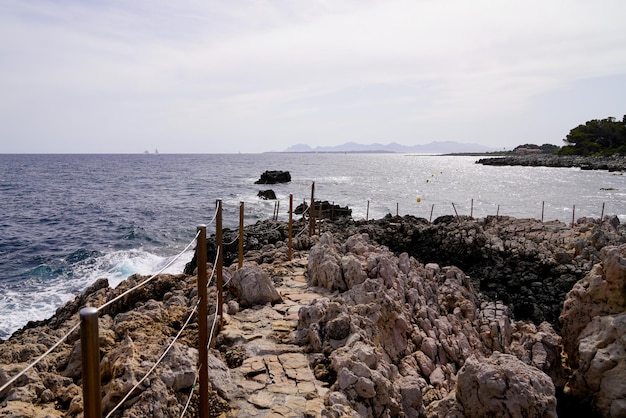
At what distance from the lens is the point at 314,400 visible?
15.8 feet

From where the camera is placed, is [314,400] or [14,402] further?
[314,400]

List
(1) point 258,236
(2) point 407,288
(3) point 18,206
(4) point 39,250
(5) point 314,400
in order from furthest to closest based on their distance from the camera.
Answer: (3) point 18,206 < (4) point 39,250 < (1) point 258,236 < (2) point 407,288 < (5) point 314,400

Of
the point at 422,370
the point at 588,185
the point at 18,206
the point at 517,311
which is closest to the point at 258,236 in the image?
the point at 517,311

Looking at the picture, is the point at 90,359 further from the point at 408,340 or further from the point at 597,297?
the point at 597,297

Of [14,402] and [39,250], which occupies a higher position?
[14,402]

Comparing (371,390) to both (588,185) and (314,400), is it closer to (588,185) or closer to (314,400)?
(314,400)

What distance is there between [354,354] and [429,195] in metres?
45.4

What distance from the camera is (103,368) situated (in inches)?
167

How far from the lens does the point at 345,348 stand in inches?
221

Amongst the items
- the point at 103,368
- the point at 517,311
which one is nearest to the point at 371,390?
the point at 103,368

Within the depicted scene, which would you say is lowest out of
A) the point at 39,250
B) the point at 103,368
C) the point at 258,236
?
the point at 39,250

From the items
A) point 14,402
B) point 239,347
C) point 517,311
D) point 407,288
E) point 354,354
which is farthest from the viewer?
point 517,311

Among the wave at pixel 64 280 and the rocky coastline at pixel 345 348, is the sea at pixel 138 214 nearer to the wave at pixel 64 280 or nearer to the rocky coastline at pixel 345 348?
the wave at pixel 64 280

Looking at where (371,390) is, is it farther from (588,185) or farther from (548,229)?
(588,185)
